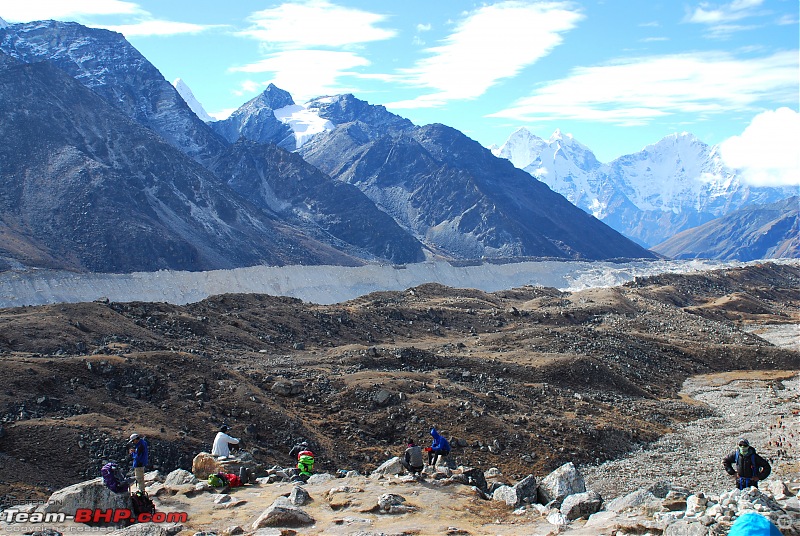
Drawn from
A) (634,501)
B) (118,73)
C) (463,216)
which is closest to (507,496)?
(634,501)

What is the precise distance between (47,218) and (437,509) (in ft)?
310

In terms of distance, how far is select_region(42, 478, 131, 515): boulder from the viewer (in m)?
15.7

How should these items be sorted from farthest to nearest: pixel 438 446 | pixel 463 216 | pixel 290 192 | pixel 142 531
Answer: pixel 463 216 → pixel 290 192 → pixel 438 446 → pixel 142 531

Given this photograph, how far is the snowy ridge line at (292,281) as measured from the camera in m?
66.6

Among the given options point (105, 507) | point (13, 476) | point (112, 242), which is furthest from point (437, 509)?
point (112, 242)

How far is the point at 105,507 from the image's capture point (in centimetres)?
1572

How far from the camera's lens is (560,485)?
18453 mm

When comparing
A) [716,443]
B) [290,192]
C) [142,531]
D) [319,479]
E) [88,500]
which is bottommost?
[716,443]

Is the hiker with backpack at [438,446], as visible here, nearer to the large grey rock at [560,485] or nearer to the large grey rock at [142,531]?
the large grey rock at [560,485]

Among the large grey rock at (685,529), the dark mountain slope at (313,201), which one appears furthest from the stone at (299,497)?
the dark mountain slope at (313,201)

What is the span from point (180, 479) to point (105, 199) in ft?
304

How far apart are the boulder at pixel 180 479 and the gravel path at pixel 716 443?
13.2 meters

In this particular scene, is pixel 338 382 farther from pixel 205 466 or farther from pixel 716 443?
pixel 716 443

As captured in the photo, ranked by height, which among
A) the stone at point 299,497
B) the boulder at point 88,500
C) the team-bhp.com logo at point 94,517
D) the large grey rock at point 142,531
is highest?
the boulder at point 88,500
